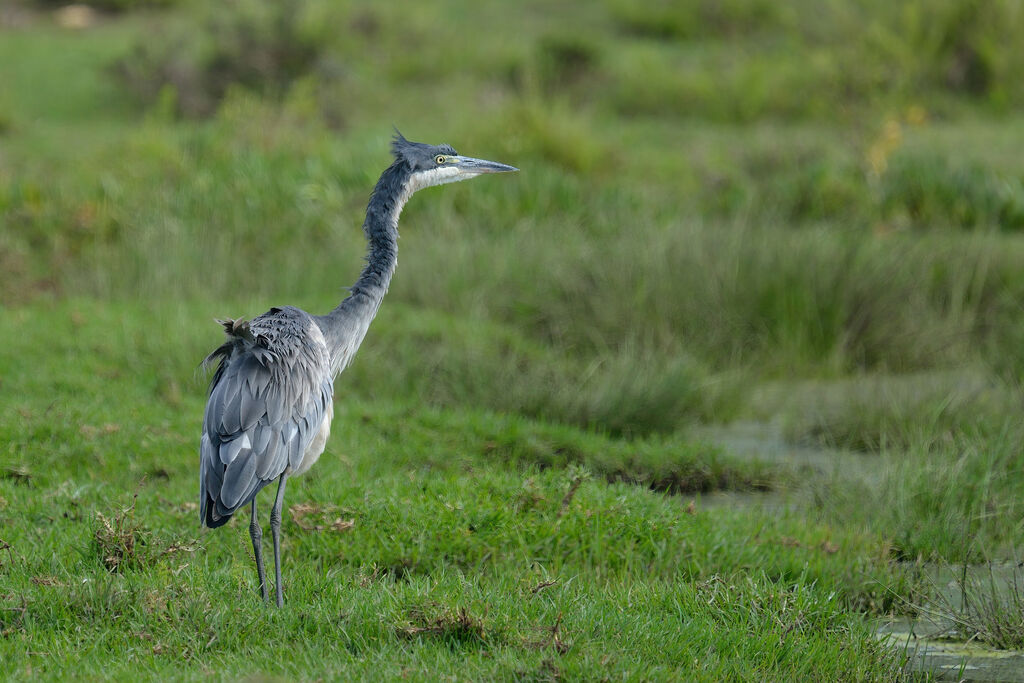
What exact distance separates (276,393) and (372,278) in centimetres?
89

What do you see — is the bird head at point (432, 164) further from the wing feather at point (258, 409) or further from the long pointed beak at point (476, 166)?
the wing feather at point (258, 409)

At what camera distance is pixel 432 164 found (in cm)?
580

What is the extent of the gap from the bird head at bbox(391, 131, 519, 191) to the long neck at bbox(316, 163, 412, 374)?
53 mm

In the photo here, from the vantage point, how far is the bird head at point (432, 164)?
5742mm

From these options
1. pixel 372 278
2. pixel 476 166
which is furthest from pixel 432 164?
pixel 372 278

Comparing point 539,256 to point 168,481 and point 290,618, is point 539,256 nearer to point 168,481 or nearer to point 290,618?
point 168,481

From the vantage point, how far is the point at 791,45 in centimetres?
2016

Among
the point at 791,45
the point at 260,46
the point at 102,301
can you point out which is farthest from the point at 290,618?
the point at 791,45

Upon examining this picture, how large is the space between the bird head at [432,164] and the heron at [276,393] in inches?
1.6

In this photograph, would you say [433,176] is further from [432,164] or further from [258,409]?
[258,409]

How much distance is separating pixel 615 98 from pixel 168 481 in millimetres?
13325

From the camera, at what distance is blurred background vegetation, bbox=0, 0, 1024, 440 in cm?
903

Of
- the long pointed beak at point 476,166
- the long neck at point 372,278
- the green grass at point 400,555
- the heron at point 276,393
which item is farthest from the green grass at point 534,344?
the long pointed beak at point 476,166

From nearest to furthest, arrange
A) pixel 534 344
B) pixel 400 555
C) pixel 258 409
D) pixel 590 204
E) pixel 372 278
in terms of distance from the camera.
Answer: pixel 258 409
pixel 372 278
pixel 400 555
pixel 534 344
pixel 590 204
